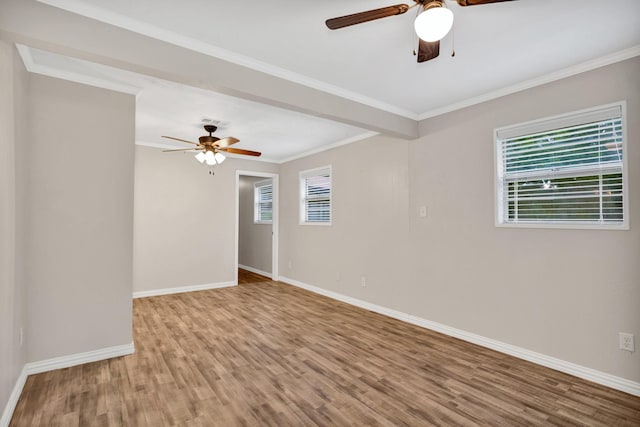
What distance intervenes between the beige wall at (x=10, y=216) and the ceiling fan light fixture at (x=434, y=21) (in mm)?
2398

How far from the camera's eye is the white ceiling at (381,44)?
1.97 metres

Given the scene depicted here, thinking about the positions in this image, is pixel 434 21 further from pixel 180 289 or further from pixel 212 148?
pixel 180 289

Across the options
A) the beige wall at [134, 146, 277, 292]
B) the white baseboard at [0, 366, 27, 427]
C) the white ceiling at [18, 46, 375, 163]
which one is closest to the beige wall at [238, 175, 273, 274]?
the beige wall at [134, 146, 277, 292]

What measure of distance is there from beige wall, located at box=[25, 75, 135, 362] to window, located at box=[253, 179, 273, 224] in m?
4.18

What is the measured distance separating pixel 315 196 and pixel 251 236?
2587 mm

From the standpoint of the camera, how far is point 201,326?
12.6 feet

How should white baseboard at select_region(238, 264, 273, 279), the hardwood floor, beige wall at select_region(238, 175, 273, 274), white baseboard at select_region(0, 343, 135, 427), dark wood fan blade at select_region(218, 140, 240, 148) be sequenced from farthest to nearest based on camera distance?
1. beige wall at select_region(238, 175, 273, 274)
2. white baseboard at select_region(238, 264, 273, 279)
3. dark wood fan blade at select_region(218, 140, 240, 148)
4. white baseboard at select_region(0, 343, 135, 427)
5. the hardwood floor

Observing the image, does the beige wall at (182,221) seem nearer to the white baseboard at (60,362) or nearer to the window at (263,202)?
the window at (263,202)

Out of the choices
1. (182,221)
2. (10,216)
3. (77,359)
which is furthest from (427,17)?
(182,221)

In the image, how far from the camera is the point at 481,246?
334cm

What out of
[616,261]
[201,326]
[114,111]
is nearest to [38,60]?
[114,111]

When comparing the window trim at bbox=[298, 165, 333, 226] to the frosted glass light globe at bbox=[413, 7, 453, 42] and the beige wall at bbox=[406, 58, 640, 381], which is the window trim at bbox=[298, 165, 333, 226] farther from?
the frosted glass light globe at bbox=[413, 7, 453, 42]

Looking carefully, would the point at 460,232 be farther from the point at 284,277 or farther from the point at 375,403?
the point at 284,277

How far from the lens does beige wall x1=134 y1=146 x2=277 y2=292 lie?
5.29 metres
